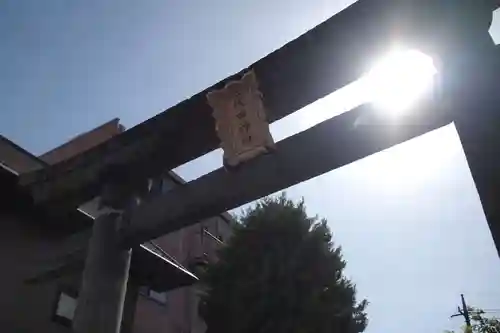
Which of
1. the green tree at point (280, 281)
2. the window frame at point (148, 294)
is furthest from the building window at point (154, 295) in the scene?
the green tree at point (280, 281)

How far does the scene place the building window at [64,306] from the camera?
950 cm

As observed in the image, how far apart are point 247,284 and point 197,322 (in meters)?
4.09

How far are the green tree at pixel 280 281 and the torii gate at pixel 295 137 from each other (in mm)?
8315

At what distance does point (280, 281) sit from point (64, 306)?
5.95 m

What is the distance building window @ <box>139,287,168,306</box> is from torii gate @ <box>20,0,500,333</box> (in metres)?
7.95

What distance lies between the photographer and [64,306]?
9.72 m

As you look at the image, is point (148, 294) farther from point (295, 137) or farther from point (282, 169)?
point (295, 137)

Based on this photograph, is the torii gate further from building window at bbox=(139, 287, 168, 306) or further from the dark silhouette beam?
building window at bbox=(139, 287, 168, 306)

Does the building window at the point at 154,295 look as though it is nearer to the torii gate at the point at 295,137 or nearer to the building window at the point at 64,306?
the building window at the point at 64,306

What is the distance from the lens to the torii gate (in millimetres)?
3059

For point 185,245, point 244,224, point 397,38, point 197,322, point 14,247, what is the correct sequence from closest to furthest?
point 397,38, point 14,247, point 244,224, point 197,322, point 185,245

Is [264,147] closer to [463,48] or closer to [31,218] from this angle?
[463,48]

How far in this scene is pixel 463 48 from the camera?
10.4 feet

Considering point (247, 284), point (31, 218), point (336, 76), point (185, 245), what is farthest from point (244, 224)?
point (336, 76)
